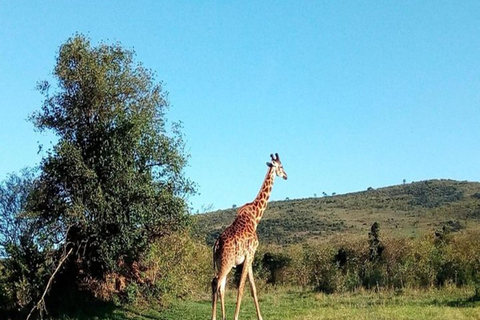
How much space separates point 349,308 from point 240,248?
6.86m

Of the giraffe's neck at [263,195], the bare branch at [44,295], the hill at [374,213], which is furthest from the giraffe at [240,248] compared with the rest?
the hill at [374,213]

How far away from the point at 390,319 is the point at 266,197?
17.6 ft

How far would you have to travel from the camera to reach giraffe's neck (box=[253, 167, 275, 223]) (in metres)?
19.7

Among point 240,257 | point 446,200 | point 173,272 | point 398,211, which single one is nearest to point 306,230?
point 398,211

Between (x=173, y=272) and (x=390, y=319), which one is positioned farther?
(x=173, y=272)

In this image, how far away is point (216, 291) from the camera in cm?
1722

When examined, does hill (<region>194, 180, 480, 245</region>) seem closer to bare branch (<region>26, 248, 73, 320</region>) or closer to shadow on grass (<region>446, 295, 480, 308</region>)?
shadow on grass (<region>446, 295, 480, 308</region>)

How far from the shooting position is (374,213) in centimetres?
9125

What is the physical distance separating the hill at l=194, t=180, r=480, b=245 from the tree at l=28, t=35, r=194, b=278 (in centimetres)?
4574

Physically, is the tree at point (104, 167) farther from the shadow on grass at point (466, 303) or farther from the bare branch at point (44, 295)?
the shadow on grass at point (466, 303)

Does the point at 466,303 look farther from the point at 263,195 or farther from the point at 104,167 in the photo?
the point at 104,167

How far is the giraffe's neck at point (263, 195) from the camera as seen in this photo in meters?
19.7

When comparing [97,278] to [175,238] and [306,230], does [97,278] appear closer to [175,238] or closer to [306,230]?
[175,238]

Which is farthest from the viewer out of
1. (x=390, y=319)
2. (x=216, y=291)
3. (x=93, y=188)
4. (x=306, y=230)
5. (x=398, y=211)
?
(x=398, y=211)
